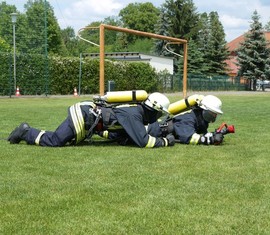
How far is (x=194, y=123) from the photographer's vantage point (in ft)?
29.2

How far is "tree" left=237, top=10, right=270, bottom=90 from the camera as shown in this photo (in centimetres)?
5844

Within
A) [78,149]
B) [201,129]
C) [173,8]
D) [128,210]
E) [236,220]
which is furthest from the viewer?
[173,8]

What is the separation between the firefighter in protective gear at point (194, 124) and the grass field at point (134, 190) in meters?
0.40

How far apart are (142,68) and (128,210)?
1469 inches

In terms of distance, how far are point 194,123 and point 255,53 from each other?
51.9m

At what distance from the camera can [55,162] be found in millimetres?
6855

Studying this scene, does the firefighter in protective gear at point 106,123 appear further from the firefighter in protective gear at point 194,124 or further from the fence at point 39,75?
the fence at point 39,75

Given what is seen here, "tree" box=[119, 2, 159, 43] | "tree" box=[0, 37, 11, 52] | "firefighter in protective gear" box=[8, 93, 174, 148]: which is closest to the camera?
"firefighter in protective gear" box=[8, 93, 174, 148]

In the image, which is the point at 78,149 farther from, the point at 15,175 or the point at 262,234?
the point at 262,234

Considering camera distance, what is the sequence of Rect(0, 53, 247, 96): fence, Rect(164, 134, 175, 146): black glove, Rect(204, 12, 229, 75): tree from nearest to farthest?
Rect(164, 134, 175, 146): black glove → Rect(0, 53, 247, 96): fence → Rect(204, 12, 229, 75): tree

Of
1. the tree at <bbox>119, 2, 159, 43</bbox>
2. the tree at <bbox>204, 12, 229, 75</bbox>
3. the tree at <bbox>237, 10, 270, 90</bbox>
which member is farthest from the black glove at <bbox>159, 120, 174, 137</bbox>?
the tree at <bbox>119, 2, 159, 43</bbox>

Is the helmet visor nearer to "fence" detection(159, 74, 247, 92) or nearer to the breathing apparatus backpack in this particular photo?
the breathing apparatus backpack

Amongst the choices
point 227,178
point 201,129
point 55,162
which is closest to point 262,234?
point 227,178

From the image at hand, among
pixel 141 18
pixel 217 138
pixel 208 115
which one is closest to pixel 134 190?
pixel 217 138
